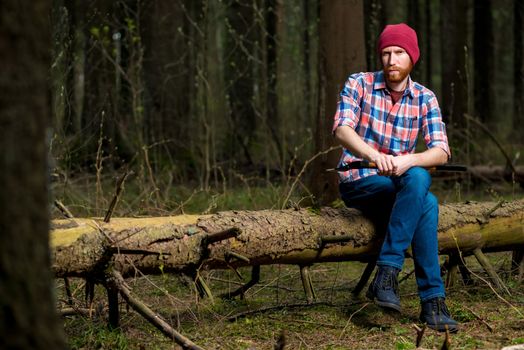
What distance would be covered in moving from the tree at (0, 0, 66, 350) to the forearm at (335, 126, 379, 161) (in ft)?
8.43

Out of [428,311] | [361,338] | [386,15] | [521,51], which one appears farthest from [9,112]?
[521,51]

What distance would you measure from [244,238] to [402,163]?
970 mm

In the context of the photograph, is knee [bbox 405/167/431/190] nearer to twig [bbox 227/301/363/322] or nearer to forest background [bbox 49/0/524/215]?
twig [bbox 227/301/363/322]

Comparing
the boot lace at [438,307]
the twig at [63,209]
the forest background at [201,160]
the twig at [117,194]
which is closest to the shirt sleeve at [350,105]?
the forest background at [201,160]

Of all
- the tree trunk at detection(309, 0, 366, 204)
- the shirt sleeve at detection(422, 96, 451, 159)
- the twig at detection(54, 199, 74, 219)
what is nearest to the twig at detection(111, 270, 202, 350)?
the twig at detection(54, 199, 74, 219)

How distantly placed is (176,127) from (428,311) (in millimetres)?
6783

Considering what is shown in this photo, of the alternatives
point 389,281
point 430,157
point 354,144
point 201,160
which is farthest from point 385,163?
point 201,160

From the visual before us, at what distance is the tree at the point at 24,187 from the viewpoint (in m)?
1.87

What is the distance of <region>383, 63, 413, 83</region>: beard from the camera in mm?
4578

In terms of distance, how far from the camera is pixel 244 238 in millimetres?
4176

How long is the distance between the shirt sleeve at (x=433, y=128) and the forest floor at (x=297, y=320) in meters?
0.86

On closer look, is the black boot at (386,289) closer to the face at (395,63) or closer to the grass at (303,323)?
the grass at (303,323)

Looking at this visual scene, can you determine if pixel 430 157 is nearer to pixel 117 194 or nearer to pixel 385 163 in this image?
pixel 385 163

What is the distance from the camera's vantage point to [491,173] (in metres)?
9.51
